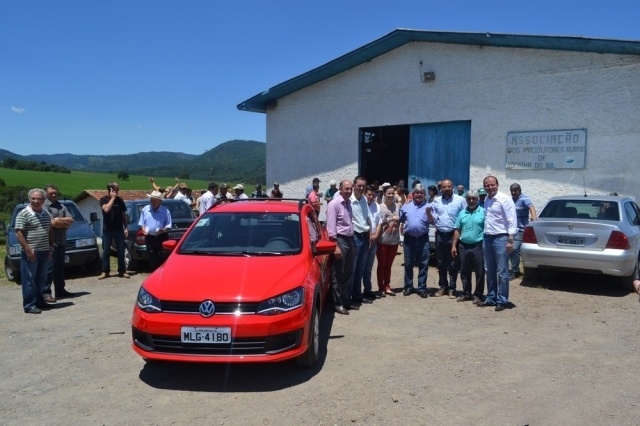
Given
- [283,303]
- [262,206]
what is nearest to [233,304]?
[283,303]

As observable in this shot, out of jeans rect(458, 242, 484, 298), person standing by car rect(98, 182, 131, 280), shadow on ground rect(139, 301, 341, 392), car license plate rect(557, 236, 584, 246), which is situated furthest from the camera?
person standing by car rect(98, 182, 131, 280)

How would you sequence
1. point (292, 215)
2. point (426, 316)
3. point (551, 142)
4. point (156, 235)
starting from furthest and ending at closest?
point (551, 142) < point (156, 235) < point (426, 316) < point (292, 215)

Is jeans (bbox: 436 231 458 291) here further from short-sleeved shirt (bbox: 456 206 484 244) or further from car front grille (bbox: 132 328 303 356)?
car front grille (bbox: 132 328 303 356)

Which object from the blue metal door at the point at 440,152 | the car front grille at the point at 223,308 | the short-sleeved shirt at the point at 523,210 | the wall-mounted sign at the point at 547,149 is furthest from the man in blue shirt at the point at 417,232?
the blue metal door at the point at 440,152

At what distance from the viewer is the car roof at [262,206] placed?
242 inches

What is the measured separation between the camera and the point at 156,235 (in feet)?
31.7

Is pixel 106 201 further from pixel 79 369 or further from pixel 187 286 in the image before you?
pixel 187 286

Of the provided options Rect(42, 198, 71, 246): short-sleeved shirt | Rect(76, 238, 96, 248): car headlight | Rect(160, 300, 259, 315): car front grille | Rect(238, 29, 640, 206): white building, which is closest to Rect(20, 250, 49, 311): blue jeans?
Rect(42, 198, 71, 246): short-sleeved shirt

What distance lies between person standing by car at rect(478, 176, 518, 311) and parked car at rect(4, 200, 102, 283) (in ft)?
25.5

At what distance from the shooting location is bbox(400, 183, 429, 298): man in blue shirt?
8094mm

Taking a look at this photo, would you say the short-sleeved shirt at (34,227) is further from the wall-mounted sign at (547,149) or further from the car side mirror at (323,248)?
the wall-mounted sign at (547,149)

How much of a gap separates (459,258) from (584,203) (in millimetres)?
2675

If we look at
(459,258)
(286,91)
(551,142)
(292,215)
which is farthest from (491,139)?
(292,215)

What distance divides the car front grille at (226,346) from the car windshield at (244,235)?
1177 millimetres
